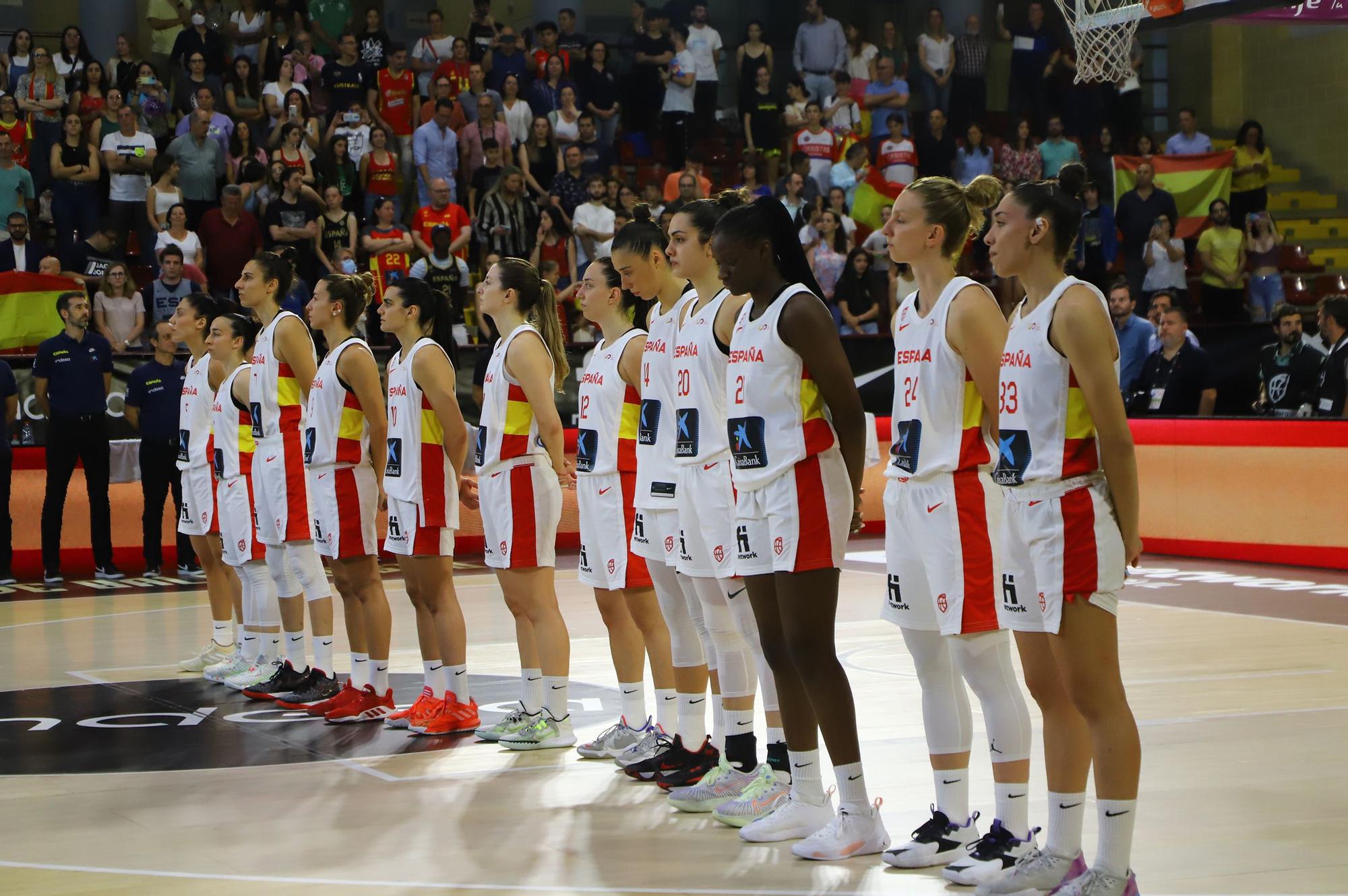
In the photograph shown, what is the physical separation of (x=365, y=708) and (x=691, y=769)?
226 centimetres

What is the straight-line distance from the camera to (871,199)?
61.5ft

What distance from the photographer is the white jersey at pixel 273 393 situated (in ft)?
27.6

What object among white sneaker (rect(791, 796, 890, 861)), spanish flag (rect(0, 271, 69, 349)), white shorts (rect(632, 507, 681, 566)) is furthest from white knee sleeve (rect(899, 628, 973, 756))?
spanish flag (rect(0, 271, 69, 349))

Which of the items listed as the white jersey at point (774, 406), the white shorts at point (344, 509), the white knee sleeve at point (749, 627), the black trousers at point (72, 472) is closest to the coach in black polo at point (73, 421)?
the black trousers at point (72, 472)

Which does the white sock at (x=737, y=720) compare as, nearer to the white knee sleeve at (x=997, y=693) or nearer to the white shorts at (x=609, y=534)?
the white shorts at (x=609, y=534)

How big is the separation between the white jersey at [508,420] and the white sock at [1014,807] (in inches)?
124

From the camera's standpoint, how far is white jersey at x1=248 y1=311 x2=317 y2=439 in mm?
8406

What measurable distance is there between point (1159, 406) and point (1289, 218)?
32.6ft

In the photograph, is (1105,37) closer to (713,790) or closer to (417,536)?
(417,536)

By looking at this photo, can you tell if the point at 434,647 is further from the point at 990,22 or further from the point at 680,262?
the point at 990,22

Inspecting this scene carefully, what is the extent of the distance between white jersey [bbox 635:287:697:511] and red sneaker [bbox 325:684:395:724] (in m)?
2.30

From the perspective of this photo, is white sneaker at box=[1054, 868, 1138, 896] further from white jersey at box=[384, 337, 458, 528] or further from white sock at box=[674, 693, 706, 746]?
white jersey at box=[384, 337, 458, 528]

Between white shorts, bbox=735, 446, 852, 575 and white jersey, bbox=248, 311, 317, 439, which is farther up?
white jersey, bbox=248, 311, 317, 439

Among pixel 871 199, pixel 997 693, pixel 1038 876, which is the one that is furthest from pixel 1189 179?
A: pixel 1038 876
